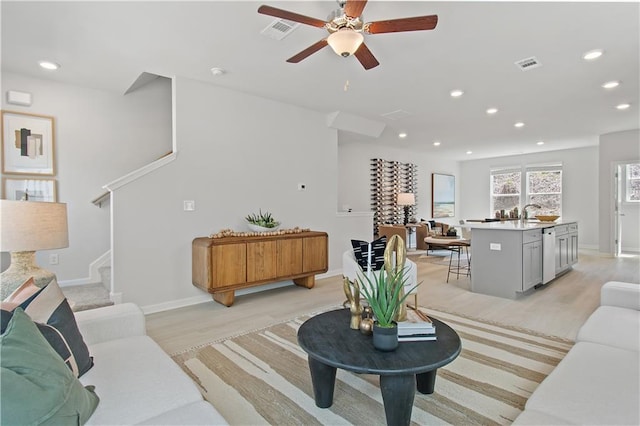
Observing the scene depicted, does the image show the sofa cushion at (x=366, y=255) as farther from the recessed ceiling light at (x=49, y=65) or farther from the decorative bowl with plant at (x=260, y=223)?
the recessed ceiling light at (x=49, y=65)

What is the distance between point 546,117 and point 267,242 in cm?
518

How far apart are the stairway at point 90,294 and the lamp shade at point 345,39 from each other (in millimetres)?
3319

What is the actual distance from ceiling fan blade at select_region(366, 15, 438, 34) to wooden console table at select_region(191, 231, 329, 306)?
2.68m

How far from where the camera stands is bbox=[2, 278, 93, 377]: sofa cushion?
1.41 meters

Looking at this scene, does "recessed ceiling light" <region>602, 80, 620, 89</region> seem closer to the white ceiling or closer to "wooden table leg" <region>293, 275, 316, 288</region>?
the white ceiling

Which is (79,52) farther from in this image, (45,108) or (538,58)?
(538,58)

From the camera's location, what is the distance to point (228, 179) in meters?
4.39

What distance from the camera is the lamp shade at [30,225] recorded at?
2.05 metres

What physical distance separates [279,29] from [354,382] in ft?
9.15

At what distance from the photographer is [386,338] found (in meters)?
1.73

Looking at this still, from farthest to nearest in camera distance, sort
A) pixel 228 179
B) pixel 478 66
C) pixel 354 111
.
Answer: pixel 354 111 < pixel 228 179 < pixel 478 66

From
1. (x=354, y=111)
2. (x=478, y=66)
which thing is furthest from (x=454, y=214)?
(x=478, y=66)

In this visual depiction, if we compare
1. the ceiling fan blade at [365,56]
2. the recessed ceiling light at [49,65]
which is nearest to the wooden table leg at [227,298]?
the ceiling fan blade at [365,56]

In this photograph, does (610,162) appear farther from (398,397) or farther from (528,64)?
(398,397)
